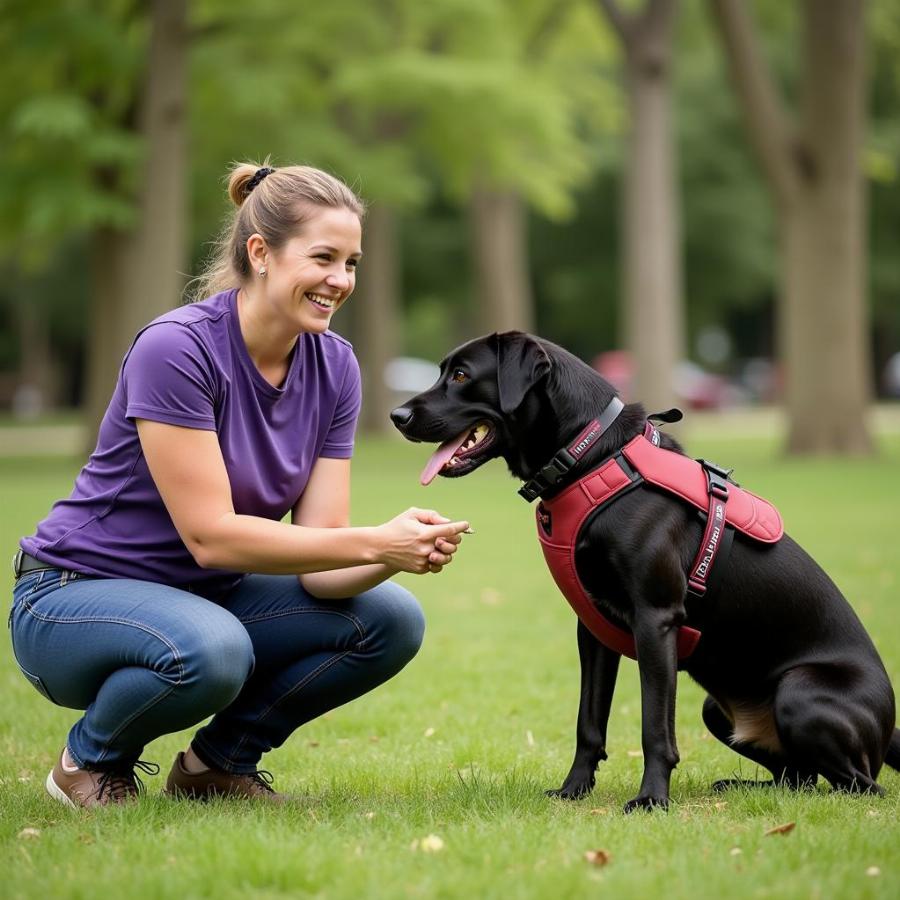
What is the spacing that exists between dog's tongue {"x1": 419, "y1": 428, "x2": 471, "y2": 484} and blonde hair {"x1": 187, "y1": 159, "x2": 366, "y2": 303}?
0.78m

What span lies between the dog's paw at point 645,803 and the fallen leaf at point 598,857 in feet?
1.95

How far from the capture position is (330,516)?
14.3ft

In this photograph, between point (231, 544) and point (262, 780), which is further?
point (262, 780)

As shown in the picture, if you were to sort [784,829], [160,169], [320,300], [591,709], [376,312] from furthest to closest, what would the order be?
[376,312]
[160,169]
[591,709]
[320,300]
[784,829]

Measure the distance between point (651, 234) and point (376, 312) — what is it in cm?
848

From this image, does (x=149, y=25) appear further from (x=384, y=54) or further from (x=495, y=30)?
(x=495, y=30)

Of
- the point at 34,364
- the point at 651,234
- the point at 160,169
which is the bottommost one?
the point at 34,364

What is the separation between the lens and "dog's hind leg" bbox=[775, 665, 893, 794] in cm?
401

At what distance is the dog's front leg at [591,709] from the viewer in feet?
14.0

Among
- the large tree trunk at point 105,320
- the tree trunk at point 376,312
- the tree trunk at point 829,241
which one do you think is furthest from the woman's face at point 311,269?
the tree trunk at point 376,312

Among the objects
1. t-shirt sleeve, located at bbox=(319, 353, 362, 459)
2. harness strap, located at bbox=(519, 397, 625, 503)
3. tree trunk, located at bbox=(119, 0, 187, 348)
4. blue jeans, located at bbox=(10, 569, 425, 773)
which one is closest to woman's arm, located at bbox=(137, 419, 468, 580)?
blue jeans, located at bbox=(10, 569, 425, 773)

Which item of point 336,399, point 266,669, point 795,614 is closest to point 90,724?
point 266,669

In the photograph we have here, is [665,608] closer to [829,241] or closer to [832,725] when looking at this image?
[832,725]

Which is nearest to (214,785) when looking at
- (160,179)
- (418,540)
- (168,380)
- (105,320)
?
(418,540)
